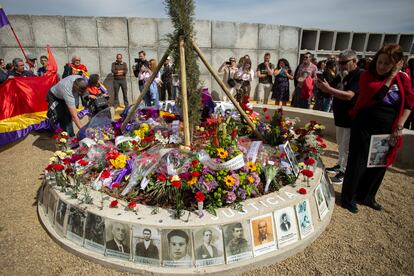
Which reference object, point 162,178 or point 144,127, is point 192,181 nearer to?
point 162,178

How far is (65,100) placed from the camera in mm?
4629

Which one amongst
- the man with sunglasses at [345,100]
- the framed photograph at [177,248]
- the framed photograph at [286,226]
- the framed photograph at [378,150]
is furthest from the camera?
the man with sunglasses at [345,100]

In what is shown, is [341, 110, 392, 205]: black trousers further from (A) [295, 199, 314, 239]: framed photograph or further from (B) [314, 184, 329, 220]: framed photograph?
(A) [295, 199, 314, 239]: framed photograph

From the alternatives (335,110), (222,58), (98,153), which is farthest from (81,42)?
(335,110)

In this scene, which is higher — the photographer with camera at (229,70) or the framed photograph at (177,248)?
the photographer with camera at (229,70)

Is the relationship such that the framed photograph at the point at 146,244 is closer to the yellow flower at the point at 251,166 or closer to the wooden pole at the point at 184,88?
the yellow flower at the point at 251,166

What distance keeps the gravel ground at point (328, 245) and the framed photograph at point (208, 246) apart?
0.33 m

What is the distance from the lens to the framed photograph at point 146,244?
7.93 feet

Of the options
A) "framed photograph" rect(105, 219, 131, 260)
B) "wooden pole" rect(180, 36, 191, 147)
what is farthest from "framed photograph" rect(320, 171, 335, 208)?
"framed photograph" rect(105, 219, 131, 260)

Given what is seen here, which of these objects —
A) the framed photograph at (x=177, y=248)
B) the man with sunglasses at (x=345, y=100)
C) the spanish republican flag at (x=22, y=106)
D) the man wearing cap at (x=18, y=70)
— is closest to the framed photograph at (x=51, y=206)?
the framed photograph at (x=177, y=248)

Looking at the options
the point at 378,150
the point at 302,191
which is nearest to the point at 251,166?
the point at 302,191

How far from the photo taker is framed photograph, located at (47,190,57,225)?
9.82 feet

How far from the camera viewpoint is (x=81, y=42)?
8.52 meters

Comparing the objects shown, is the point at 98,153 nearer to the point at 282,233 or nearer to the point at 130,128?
the point at 130,128
